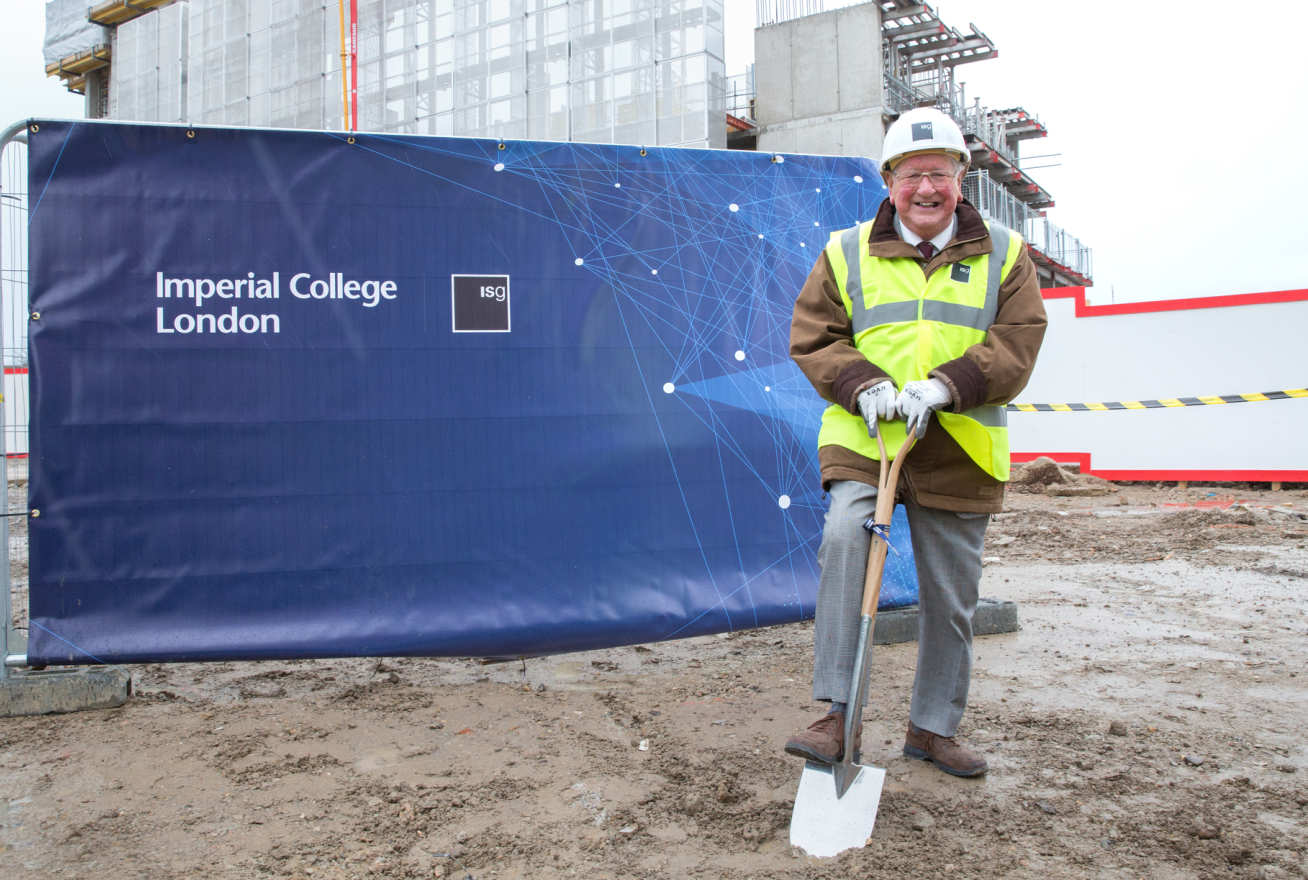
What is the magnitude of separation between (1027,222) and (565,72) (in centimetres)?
1691

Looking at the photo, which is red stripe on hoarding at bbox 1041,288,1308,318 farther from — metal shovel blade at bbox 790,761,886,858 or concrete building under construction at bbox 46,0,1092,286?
concrete building under construction at bbox 46,0,1092,286

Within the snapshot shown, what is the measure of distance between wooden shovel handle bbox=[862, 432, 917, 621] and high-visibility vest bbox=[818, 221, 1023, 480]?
0.13m

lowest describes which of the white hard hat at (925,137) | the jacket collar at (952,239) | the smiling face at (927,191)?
the jacket collar at (952,239)

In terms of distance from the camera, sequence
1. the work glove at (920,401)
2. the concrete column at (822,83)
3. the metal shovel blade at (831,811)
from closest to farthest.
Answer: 1. the metal shovel blade at (831,811)
2. the work glove at (920,401)
3. the concrete column at (822,83)

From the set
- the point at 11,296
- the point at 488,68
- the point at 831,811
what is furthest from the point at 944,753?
the point at 488,68

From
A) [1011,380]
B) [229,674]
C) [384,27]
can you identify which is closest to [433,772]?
[229,674]

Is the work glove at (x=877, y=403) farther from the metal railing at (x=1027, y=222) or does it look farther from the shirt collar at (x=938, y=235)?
the metal railing at (x=1027, y=222)

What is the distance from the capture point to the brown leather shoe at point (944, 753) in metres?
2.96

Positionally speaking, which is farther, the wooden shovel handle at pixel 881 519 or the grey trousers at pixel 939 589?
the grey trousers at pixel 939 589

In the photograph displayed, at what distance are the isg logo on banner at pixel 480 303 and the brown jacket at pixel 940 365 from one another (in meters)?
1.40

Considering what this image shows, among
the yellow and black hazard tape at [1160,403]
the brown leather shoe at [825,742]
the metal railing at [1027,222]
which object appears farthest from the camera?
the metal railing at [1027,222]

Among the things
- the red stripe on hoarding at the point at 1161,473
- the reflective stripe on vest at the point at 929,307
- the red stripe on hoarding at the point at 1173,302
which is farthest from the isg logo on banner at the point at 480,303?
the red stripe on hoarding at the point at 1161,473

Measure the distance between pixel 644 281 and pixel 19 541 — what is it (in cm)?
779

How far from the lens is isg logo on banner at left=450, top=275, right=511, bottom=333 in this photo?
13.2ft
